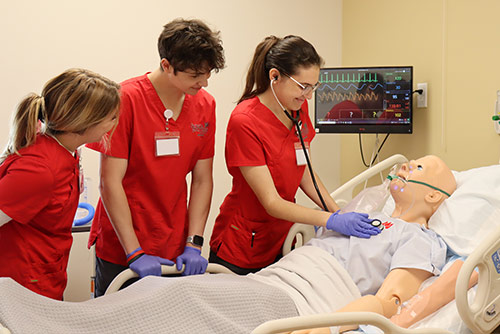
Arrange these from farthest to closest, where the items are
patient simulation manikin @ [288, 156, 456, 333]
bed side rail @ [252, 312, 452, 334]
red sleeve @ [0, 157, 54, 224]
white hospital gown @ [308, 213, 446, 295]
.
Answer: patient simulation manikin @ [288, 156, 456, 333] < white hospital gown @ [308, 213, 446, 295] < red sleeve @ [0, 157, 54, 224] < bed side rail @ [252, 312, 452, 334]

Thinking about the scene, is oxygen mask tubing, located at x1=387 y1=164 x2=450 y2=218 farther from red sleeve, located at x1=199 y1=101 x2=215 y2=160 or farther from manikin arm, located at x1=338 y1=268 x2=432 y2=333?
red sleeve, located at x1=199 y1=101 x2=215 y2=160

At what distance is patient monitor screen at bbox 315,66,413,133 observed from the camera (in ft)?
10.8

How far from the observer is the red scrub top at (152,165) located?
1.90 m

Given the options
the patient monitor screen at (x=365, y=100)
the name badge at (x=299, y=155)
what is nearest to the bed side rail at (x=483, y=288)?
the name badge at (x=299, y=155)

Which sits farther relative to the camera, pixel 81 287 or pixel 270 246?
pixel 81 287

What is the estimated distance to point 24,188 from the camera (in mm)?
1532

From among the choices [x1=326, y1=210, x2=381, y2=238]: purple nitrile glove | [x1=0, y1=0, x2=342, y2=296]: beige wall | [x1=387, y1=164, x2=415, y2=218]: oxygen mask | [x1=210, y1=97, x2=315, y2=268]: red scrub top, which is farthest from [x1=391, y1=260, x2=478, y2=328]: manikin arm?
[x1=0, y1=0, x2=342, y2=296]: beige wall

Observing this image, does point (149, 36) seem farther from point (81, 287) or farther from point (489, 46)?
point (489, 46)

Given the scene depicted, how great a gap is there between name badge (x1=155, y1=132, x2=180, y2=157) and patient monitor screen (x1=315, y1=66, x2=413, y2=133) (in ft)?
5.83

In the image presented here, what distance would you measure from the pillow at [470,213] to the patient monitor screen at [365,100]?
1.15 meters

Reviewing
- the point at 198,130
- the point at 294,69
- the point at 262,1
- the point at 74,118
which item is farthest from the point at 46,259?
the point at 262,1

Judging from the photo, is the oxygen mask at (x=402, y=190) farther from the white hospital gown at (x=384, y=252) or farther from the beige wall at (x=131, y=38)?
the beige wall at (x=131, y=38)

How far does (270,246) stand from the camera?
2.13 m

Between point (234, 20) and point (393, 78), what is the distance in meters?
1.17
